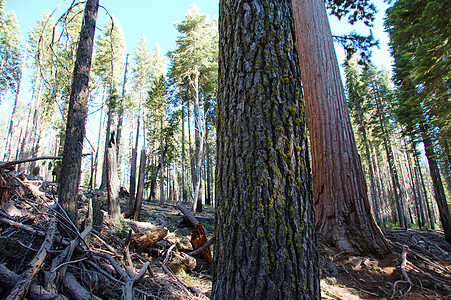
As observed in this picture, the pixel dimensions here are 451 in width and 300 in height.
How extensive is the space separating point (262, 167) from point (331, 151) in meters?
3.44

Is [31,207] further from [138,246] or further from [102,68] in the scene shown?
[102,68]

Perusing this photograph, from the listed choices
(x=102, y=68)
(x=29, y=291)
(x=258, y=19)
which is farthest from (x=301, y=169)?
(x=102, y=68)

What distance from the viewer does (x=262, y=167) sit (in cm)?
154

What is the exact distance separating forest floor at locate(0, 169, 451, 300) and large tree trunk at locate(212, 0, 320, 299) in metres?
1.40

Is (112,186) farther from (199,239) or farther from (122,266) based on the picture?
(122,266)

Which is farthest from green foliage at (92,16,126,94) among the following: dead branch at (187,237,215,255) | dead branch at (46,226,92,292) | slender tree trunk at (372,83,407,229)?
slender tree trunk at (372,83,407,229)

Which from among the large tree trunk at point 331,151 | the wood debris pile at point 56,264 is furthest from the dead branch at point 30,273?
the large tree trunk at point 331,151

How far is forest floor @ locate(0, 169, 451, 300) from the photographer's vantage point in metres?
2.11

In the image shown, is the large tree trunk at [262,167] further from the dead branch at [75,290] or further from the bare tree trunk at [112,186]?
the bare tree trunk at [112,186]

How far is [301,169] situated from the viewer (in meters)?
1.61

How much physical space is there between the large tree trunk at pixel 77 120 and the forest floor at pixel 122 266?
0.82ft

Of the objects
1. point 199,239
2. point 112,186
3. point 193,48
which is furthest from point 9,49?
point 199,239

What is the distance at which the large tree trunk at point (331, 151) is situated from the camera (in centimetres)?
405

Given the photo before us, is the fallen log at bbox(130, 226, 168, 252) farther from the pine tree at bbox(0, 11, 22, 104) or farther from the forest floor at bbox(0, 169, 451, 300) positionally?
the pine tree at bbox(0, 11, 22, 104)
